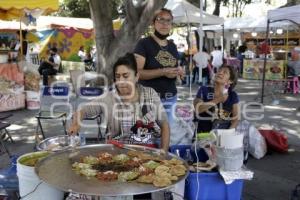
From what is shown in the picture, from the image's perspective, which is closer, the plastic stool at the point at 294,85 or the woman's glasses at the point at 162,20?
the woman's glasses at the point at 162,20

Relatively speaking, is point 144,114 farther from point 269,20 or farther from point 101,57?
point 269,20

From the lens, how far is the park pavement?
452cm

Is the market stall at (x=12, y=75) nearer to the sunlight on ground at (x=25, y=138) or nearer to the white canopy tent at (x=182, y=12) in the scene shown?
the sunlight on ground at (x=25, y=138)

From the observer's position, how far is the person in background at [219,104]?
4.39 m

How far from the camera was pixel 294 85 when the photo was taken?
12.5 m

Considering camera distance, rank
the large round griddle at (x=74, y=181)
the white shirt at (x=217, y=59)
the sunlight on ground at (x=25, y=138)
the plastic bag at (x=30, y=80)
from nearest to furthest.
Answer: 1. the large round griddle at (x=74, y=181)
2. the sunlight on ground at (x=25, y=138)
3. the plastic bag at (x=30, y=80)
4. the white shirt at (x=217, y=59)

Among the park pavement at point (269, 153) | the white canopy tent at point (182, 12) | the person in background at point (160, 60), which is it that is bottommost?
the park pavement at point (269, 153)

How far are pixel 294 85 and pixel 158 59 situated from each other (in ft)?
32.1

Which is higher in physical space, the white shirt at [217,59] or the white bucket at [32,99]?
the white shirt at [217,59]

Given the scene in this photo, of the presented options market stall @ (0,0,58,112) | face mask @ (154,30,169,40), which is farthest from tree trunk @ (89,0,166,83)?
face mask @ (154,30,169,40)

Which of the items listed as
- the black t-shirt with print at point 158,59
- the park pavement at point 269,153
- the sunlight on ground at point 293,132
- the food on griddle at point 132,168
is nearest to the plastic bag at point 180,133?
the black t-shirt with print at point 158,59

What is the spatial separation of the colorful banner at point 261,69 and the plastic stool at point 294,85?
1.70 meters

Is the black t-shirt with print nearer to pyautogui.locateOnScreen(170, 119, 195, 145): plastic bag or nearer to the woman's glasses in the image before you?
the woman's glasses

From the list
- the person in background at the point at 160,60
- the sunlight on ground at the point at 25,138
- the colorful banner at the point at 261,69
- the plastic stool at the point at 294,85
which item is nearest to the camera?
the person in background at the point at 160,60
